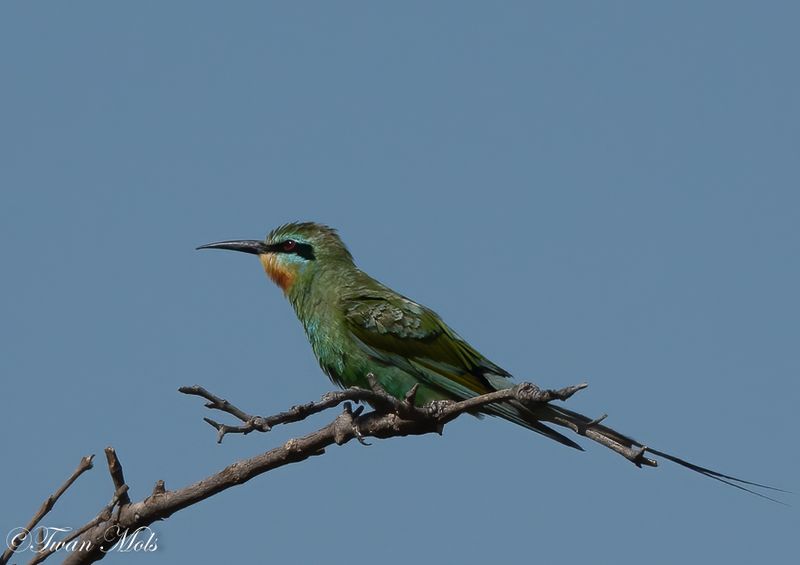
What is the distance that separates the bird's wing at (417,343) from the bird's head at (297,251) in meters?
0.50

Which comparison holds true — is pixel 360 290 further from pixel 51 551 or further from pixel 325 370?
pixel 51 551

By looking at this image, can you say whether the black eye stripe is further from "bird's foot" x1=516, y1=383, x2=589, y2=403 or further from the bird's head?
"bird's foot" x1=516, y1=383, x2=589, y2=403

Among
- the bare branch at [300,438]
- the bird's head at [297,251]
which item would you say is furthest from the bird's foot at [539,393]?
the bird's head at [297,251]

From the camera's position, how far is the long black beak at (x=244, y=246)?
19.2ft

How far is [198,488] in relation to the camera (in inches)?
142

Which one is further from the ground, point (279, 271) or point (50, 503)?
point (279, 271)

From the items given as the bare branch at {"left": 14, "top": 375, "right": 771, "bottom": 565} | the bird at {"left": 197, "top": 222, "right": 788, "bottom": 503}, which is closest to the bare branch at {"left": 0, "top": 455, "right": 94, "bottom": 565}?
the bare branch at {"left": 14, "top": 375, "right": 771, "bottom": 565}

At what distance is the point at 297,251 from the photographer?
5.70m

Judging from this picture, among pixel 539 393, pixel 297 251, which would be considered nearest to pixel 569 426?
pixel 539 393

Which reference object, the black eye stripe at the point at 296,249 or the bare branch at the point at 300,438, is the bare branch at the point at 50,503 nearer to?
the bare branch at the point at 300,438

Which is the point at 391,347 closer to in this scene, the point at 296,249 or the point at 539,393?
the point at 296,249

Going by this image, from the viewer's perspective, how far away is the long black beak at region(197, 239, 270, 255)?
5.85m

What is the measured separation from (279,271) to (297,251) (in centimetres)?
13

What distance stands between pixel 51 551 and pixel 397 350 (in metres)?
2.11
